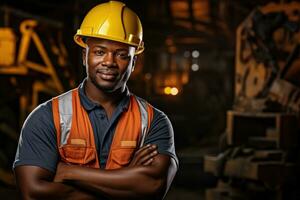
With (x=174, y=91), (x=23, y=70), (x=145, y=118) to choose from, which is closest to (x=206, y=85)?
(x=174, y=91)

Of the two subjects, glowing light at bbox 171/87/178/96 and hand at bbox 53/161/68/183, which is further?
glowing light at bbox 171/87/178/96

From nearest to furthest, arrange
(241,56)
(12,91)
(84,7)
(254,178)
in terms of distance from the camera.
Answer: (84,7) < (254,178) < (241,56) < (12,91)

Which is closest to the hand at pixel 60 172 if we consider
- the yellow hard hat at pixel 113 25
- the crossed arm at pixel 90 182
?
the crossed arm at pixel 90 182

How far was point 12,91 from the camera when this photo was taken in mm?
10539

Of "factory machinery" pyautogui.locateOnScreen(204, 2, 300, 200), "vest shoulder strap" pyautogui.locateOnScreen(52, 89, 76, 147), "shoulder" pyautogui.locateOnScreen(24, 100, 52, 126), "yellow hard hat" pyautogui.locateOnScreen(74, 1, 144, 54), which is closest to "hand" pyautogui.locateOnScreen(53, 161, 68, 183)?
"vest shoulder strap" pyautogui.locateOnScreen(52, 89, 76, 147)

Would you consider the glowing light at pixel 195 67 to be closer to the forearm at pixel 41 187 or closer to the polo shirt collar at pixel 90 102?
the polo shirt collar at pixel 90 102

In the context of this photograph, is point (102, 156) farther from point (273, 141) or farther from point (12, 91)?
point (12, 91)

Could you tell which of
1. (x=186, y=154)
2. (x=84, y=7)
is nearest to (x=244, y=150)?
(x=84, y=7)

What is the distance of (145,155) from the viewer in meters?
2.97

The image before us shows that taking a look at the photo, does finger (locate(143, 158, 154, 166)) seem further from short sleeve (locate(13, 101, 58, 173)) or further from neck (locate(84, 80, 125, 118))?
short sleeve (locate(13, 101, 58, 173))

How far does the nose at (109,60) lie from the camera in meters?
2.97

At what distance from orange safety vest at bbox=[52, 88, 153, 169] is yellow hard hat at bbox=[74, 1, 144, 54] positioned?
34 centimetres

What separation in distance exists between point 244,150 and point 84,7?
3.23 m

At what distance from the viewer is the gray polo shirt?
2.90m
